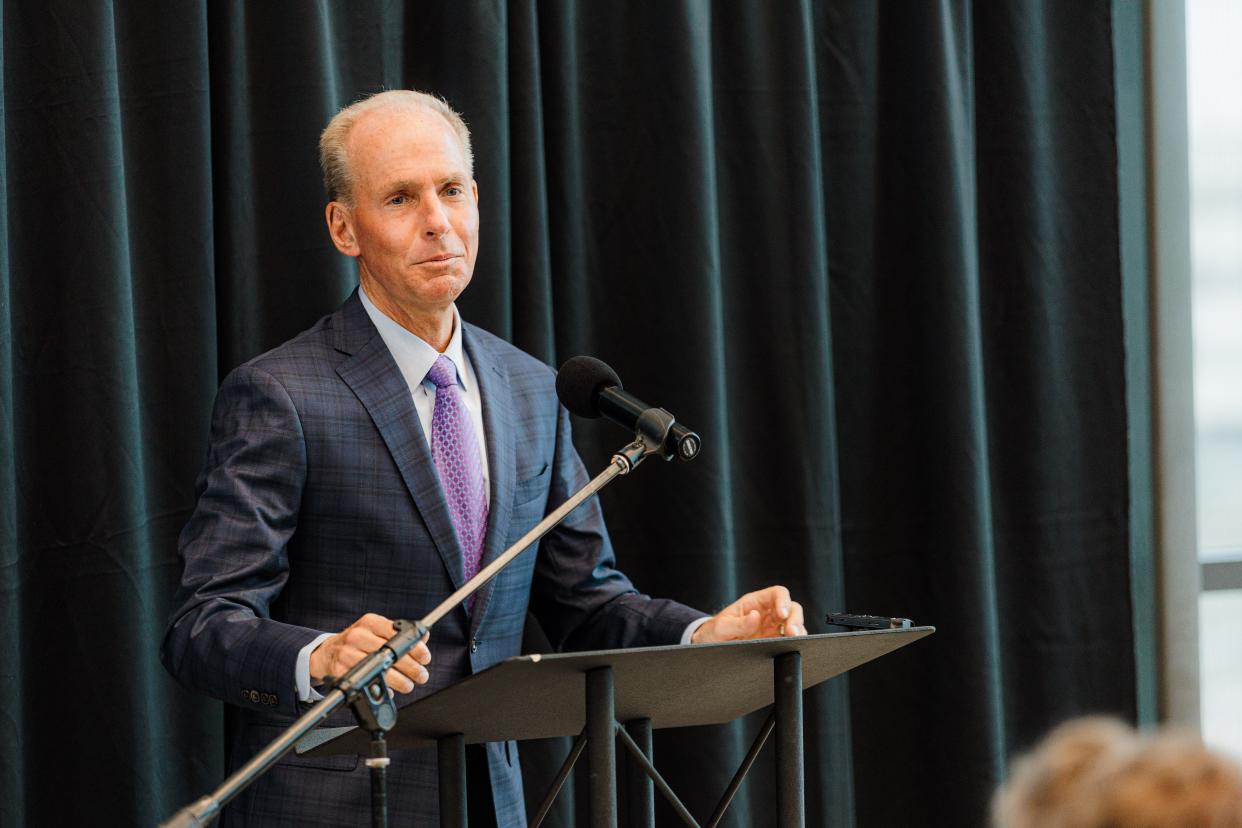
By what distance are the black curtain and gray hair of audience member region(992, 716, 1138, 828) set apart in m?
1.75

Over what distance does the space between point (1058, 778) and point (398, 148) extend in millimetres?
1517

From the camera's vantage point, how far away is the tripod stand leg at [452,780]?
1.70m

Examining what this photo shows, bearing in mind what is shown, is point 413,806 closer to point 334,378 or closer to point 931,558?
point 334,378

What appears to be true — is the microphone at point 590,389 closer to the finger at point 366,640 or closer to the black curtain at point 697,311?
the finger at point 366,640

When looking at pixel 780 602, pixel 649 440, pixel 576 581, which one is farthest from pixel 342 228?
pixel 780 602

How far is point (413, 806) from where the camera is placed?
2.03 meters

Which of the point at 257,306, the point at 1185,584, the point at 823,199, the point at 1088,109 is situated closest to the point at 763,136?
the point at 823,199

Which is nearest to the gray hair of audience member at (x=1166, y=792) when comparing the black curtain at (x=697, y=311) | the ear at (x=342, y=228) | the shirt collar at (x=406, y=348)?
the shirt collar at (x=406, y=348)

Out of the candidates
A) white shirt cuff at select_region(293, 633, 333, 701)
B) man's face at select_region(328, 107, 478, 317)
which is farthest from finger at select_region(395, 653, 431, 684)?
man's face at select_region(328, 107, 478, 317)

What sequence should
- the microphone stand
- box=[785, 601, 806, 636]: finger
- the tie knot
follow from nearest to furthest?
the microphone stand → box=[785, 601, 806, 636]: finger → the tie knot

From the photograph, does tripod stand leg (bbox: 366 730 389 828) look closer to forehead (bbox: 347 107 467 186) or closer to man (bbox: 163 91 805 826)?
man (bbox: 163 91 805 826)

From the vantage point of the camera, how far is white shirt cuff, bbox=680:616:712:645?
2.03 metres

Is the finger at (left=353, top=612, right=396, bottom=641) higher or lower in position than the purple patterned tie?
lower

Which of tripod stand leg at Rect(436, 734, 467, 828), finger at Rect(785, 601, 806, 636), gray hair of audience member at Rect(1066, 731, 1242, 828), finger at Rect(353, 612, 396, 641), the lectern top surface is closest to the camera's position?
gray hair of audience member at Rect(1066, 731, 1242, 828)
